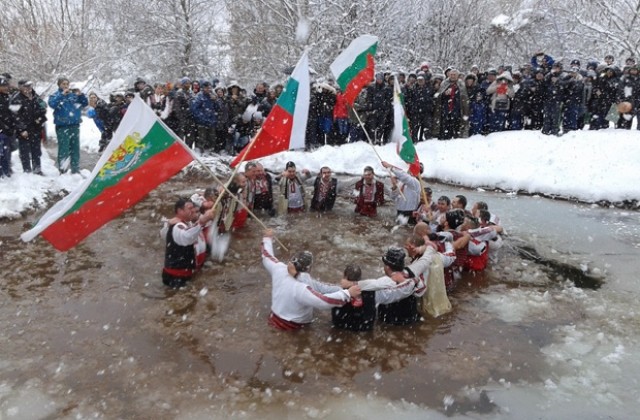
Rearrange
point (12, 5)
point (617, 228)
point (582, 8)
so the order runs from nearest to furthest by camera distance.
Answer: point (617, 228)
point (582, 8)
point (12, 5)

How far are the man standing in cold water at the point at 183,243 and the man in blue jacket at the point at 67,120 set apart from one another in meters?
5.86

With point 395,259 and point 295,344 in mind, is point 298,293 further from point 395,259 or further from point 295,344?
point 395,259

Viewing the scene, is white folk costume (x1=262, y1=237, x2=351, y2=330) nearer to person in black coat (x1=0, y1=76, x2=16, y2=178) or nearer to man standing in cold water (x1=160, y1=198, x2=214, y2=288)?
man standing in cold water (x1=160, y1=198, x2=214, y2=288)

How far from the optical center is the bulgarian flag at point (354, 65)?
912cm

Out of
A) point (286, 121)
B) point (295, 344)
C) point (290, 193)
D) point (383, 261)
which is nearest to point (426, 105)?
point (290, 193)

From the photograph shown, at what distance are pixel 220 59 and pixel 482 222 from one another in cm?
1817

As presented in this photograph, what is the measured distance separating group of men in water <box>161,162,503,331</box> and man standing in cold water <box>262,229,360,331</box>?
0.01 meters

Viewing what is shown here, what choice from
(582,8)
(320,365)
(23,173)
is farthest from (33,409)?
(582,8)

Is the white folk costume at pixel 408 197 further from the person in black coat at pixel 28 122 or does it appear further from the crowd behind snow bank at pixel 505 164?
the person in black coat at pixel 28 122

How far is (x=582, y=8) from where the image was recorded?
73.0ft

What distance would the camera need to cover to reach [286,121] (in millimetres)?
7516

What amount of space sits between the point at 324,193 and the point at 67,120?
583 centimetres

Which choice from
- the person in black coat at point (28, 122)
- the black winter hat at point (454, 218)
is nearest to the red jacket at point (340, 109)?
the person in black coat at point (28, 122)

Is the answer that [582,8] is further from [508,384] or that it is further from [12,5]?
[12,5]
